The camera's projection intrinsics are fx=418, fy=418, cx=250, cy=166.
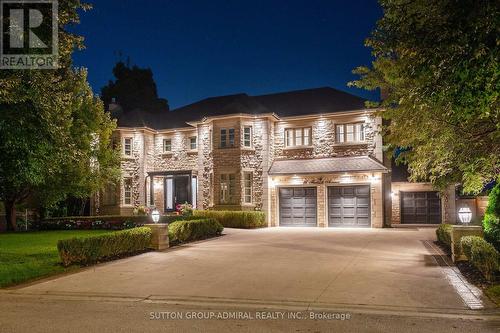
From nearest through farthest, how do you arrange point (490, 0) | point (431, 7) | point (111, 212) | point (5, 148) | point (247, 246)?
point (490, 0), point (431, 7), point (5, 148), point (247, 246), point (111, 212)

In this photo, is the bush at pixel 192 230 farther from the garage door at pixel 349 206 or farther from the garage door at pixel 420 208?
the garage door at pixel 420 208

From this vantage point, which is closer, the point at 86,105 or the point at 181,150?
the point at 86,105

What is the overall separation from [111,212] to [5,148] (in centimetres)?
1607

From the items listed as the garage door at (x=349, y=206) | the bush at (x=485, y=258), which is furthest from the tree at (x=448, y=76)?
the garage door at (x=349, y=206)

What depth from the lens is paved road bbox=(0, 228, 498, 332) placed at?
18.7 ft

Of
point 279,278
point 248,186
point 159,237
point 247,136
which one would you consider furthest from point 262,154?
point 279,278

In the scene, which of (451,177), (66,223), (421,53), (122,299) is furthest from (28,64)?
(66,223)

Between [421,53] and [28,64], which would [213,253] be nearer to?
[28,64]

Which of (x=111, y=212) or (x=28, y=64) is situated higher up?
(x=28, y=64)

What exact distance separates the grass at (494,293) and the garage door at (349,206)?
15.1 meters

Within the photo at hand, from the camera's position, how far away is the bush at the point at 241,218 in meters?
22.2

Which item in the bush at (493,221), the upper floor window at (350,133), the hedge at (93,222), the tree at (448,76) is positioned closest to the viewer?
the tree at (448,76)

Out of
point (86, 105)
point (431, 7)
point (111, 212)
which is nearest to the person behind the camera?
point (431, 7)

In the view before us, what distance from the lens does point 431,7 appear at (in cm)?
748
